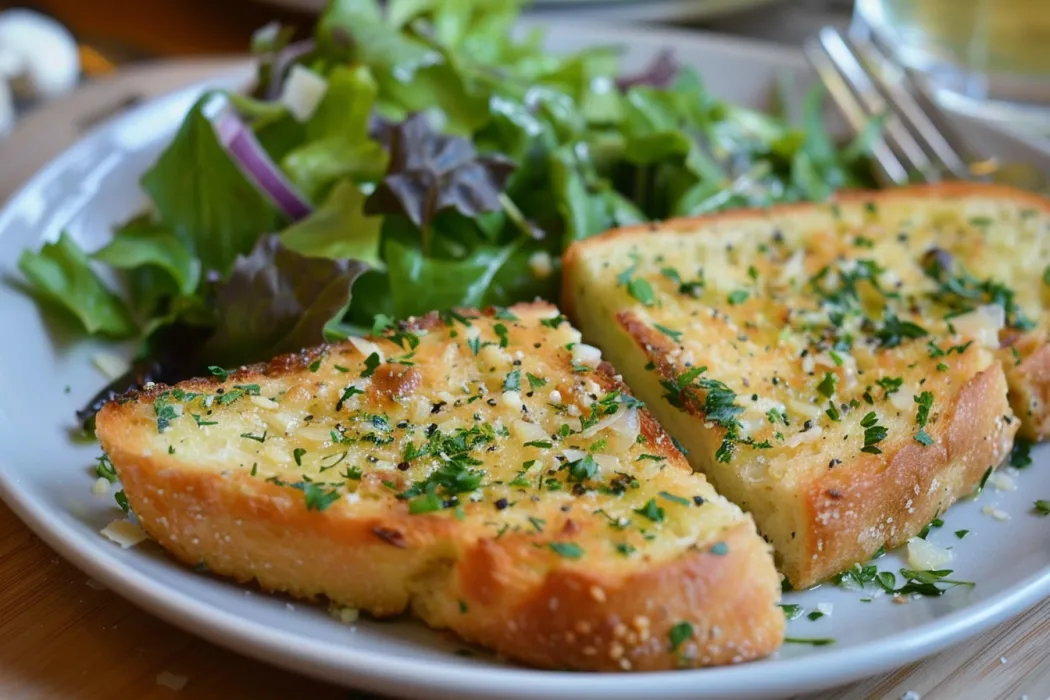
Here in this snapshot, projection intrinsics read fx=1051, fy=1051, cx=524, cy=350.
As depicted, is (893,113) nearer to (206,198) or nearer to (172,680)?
(206,198)

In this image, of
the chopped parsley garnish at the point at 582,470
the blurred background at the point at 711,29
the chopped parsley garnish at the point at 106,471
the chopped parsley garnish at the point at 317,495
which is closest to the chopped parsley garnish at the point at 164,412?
the chopped parsley garnish at the point at 106,471

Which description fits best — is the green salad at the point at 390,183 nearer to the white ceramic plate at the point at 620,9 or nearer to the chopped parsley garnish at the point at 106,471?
the chopped parsley garnish at the point at 106,471

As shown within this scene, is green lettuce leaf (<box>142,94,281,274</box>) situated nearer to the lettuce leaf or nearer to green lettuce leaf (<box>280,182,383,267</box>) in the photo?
green lettuce leaf (<box>280,182,383,267</box>)

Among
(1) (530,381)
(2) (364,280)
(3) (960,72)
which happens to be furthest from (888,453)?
(3) (960,72)

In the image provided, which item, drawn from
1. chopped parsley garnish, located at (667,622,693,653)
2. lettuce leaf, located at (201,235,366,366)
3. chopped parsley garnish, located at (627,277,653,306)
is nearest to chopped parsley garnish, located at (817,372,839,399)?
chopped parsley garnish, located at (627,277,653,306)

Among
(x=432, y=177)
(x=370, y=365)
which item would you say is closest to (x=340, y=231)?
(x=432, y=177)

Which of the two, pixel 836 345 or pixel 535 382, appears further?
pixel 836 345

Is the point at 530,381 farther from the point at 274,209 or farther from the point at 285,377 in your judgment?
the point at 274,209
